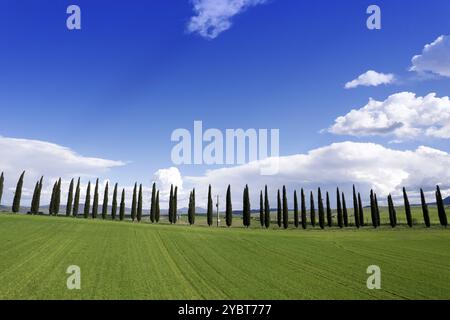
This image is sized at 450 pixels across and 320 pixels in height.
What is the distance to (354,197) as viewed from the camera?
98.7m

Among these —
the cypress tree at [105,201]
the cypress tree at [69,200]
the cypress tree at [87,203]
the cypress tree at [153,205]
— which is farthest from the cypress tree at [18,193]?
the cypress tree at [153,205]

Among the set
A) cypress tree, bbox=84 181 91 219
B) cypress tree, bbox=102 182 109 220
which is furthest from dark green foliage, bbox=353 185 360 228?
cypress tree, bbox=84 181 91 219

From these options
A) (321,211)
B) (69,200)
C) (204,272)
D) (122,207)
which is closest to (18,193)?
(69,200)

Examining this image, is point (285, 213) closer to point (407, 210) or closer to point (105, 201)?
point (407, 210)

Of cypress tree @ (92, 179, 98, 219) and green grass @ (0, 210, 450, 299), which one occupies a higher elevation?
cypress tree @ (92, 179, 98, 219)

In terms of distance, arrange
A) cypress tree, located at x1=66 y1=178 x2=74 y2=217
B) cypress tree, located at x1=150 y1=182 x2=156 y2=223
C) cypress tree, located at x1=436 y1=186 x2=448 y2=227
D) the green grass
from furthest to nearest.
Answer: cypress tree, located at x1=150 y1=182 x2=156 y2=223
cypress tree, located at x1=66 y1=178 x2=74 y2=217
cypress tree, located at x1=436 y1=186 x2=448 y2=227
the green grass

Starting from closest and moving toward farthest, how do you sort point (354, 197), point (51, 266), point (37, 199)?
point (51, 266)
point (37, 199)
point (354, 197)

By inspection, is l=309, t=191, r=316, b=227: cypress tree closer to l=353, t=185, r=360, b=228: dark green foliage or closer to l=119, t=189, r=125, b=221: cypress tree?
l=353, t=185, r=360, b=228: dark green foliage

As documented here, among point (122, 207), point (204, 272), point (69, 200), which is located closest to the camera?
point (204, 272)
